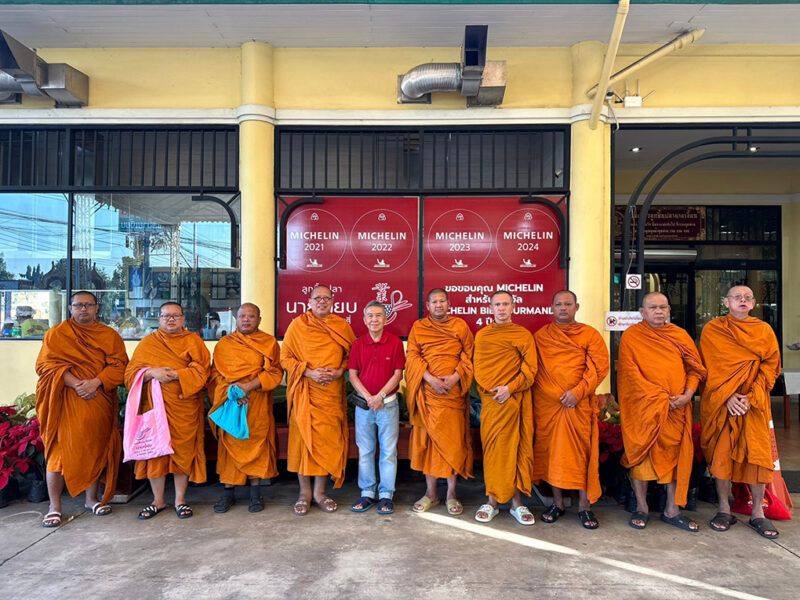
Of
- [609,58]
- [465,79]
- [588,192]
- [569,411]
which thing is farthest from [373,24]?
[569,411]

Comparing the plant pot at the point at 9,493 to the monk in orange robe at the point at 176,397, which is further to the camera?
the plant pot at the point at 9,493

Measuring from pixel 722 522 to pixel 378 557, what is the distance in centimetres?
253

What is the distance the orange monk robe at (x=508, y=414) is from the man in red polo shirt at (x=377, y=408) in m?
0.71

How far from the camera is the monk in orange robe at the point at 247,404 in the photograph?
4.36 meters

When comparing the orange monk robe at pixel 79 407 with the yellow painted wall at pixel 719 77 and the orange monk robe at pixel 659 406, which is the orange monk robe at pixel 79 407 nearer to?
the orange monk robe at pixel 659 406

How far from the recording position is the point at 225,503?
171 inches

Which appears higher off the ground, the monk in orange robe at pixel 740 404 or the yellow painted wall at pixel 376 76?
the yellow painted wall at pixel 376 76

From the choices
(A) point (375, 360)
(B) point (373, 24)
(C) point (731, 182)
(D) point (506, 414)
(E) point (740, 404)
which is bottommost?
(D) point (506, 414)

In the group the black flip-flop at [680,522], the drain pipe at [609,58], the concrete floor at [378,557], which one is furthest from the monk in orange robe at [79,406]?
the drain pipe at [609,58]

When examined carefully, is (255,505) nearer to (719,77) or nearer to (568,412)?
(568,412)

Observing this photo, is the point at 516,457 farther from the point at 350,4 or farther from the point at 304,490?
the point at 350,4

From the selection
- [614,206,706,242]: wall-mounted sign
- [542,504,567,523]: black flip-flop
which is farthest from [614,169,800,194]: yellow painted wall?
[542,504,567,523]: black flip-flop

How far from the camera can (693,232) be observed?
9344 millimetres

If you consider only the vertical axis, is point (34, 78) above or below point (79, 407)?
above
